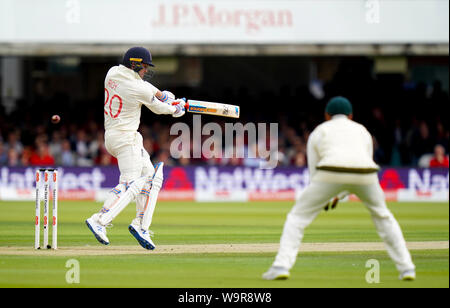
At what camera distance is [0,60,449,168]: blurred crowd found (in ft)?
59.7

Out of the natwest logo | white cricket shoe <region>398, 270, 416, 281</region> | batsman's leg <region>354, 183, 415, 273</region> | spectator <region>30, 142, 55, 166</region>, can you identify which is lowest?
white cricket shoe <region>398, 270, 416, 281</region>

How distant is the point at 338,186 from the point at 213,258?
6.60 ft

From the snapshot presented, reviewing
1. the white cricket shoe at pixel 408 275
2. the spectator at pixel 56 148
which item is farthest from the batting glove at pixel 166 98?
the spectator at pixel 56 148

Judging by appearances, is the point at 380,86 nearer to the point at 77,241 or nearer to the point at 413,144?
the point at 413,144

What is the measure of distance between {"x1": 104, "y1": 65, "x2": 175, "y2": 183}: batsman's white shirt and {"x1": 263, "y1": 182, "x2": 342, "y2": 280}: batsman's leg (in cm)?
251

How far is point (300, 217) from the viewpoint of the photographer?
6520 mm

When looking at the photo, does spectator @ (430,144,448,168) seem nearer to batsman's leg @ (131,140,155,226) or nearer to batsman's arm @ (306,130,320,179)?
batsman's leg @ (131,140,155,226)

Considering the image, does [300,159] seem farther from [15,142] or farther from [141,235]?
[141,235]

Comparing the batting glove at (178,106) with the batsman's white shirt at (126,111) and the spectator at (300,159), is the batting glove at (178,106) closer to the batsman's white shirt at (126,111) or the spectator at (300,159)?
the batsman's white shirt at (126,111)

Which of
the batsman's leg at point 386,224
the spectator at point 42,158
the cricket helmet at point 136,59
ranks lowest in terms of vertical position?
the batsman's leg at point 386,224

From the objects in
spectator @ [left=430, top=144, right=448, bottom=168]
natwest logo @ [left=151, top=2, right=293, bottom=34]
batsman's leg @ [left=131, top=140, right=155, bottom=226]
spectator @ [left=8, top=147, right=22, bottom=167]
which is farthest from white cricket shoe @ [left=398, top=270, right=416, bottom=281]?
spectator @ [left=8, top=147, right=22, bottom=167]

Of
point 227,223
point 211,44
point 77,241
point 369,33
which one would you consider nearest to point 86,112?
point 211,44

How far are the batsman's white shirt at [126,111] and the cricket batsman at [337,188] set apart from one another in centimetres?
246

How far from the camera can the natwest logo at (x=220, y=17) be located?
1792cm
